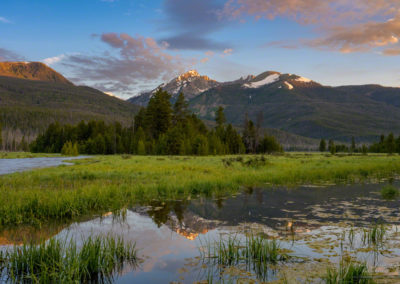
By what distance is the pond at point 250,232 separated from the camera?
6617 millimetres

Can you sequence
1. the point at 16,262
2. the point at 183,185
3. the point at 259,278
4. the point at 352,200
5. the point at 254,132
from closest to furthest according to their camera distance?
the point at 259,278 < the point at 16,262 < the point at 352,200 < the point at 183,185 < the point at 254,132

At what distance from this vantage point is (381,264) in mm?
6840

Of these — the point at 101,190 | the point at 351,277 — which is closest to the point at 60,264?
the point at 351,277

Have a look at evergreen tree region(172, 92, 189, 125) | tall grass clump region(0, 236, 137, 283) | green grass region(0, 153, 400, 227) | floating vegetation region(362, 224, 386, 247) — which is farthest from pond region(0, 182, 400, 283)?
evergreen tree region(172, 92, 189, 125)

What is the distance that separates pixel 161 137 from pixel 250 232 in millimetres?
67562

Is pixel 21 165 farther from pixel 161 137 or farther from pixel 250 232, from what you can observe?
pixel 161 137

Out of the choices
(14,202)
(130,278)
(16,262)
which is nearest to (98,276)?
(130,278)

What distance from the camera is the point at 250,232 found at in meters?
9.58

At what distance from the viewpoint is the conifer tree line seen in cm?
7275

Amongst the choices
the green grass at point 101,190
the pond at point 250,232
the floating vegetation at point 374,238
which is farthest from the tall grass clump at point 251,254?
the green grass at point 101,190

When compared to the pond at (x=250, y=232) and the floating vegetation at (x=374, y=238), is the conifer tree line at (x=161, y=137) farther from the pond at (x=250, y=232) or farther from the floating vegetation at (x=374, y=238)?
the floating vegetation at (x=374, y=238)

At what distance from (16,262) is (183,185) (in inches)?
475

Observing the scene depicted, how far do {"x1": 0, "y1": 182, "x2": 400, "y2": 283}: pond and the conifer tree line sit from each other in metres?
54.8

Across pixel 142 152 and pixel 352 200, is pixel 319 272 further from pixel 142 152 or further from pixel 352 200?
pixel 142 152
